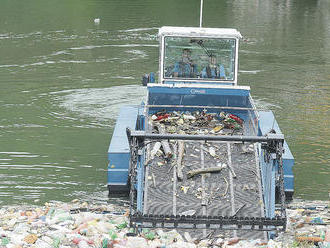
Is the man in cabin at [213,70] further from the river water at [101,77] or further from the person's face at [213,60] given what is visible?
the river water at [101,77]

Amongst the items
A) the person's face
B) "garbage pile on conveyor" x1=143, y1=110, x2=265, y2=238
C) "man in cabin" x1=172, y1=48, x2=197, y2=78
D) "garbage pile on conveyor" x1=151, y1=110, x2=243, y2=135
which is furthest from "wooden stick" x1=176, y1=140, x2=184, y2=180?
the person's face

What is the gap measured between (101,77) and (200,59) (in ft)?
25.6

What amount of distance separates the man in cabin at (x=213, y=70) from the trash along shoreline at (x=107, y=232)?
12.1 feet

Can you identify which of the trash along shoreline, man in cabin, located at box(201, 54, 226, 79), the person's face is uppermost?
the person's face

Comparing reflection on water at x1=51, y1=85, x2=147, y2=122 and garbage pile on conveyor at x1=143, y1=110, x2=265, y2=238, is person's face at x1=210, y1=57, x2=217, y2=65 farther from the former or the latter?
reflection on water at x1=51, y1=85, x2=147, y2=122

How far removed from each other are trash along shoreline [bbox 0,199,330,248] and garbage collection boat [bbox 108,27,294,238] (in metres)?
0.21

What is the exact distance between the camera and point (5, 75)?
19.5 meters

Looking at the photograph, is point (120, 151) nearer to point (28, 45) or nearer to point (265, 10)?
point (28, 45)

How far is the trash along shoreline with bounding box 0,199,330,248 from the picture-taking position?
7523mm

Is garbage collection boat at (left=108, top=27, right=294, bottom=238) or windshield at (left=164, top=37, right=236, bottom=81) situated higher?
windshield at (left=164, top=37, right=236, bottom=81)

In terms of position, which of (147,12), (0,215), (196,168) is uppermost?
(147,12)

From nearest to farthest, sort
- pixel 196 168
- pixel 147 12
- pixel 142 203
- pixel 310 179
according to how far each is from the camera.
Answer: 1. pixel 142 203
2. pixel 196 168
3. pixel 310 179
4. pixel 147 12

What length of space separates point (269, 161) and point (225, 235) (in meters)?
1.35

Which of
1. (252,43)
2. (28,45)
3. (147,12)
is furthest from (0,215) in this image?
(147,12)
